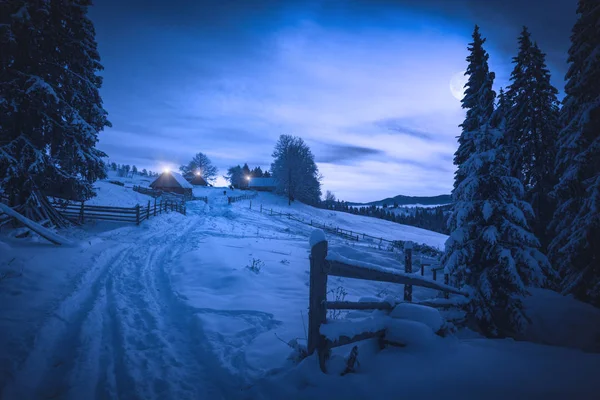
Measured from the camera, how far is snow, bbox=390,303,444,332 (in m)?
3.73

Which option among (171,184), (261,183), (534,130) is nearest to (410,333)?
(534,130)

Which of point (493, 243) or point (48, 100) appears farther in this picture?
point (48, 100)

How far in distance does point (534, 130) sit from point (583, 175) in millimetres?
8163

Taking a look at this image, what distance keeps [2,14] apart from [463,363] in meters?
18.7

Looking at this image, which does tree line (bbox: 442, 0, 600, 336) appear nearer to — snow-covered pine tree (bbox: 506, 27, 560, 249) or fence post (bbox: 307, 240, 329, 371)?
snow-covered pine tree (bbox: 506, 27, 560, 249)

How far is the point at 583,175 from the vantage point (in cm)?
960

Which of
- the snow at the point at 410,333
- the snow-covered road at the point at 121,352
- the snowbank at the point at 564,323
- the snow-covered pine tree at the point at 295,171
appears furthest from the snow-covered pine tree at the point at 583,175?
the snow-covered pine tree at the point at 295,171

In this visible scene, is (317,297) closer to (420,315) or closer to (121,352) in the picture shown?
(420,315)

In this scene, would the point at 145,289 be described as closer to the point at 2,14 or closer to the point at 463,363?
the point at 463,363

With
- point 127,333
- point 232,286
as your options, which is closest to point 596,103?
point 232,286

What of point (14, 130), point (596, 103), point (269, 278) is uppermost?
point (596, 103)

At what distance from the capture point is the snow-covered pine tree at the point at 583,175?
28.6 feet

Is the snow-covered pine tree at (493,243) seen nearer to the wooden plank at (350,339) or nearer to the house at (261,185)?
the wooden plank at (350,339)

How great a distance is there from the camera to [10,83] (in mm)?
9867
